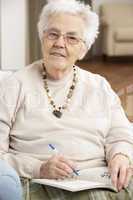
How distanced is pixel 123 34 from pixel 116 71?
805 mm

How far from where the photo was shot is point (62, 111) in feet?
5.46

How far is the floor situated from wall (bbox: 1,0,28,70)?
41.8 inches

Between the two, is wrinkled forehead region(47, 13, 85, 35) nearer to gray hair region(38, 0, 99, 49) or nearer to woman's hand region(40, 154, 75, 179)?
gray hair region(38, 0, 99, 49)

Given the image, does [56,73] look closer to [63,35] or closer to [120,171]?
[63,35]

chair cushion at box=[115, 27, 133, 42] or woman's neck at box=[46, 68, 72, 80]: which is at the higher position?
woman's neck at box=[46, 68, 72, 80]

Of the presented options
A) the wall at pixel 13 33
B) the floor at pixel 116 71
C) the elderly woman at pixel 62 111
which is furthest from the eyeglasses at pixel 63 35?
the wall at pixel 13 33

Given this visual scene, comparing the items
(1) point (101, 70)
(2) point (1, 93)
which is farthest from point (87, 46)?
(1) point (101, 70)

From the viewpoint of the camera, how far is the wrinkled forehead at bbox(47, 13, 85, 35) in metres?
1.63

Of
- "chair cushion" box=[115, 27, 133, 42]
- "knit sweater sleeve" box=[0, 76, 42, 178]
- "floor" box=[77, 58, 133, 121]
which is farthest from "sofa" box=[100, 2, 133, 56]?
"knit sweater sleeve" box=[0, 76, 42, 178]

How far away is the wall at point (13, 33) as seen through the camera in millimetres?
4902

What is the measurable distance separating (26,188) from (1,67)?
364cm

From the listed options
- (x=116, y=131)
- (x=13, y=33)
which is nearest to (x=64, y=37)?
(x=116, y=131)

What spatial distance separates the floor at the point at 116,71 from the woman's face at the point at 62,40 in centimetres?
239

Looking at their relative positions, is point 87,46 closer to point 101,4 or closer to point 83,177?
point 83,177
